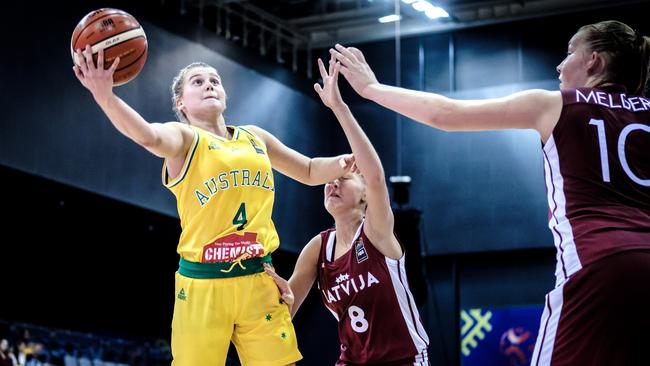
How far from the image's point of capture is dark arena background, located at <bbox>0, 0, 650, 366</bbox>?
34.8 ft

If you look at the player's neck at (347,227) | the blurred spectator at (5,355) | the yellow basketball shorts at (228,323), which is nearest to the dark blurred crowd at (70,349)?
the blurred spectator at (5,355)

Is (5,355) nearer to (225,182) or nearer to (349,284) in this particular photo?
(349,284)

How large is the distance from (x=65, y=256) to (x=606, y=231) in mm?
10265

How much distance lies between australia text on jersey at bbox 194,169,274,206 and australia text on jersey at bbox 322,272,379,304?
32.5 inches

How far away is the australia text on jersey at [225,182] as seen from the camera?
179 inches

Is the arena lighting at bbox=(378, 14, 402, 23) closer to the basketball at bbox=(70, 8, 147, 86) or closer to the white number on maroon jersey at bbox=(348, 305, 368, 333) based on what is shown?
the white number on maroon jersey at bbox=(348, 305, 368, 333)

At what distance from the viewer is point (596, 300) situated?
2.92m

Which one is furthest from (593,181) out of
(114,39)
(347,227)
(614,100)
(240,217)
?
Result: (347,227)

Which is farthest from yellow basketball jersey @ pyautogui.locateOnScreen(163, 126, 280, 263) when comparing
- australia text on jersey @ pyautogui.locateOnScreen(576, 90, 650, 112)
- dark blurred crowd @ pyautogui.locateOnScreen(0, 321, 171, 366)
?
dark blurred crowd @ pyautogui.locateOnScreen(0, 321, 171, 366)

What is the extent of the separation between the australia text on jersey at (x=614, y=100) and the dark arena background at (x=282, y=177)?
7.93 meters

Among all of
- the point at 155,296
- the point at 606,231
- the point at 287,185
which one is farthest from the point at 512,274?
the point at 606,231

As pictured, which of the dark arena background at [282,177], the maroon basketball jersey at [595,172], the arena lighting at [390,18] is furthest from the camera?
the arena lighting at [390,18]

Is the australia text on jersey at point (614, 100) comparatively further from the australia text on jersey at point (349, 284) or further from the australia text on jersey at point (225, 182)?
the australia text on jersey at point (349, 284)

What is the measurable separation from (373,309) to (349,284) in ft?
0.64
